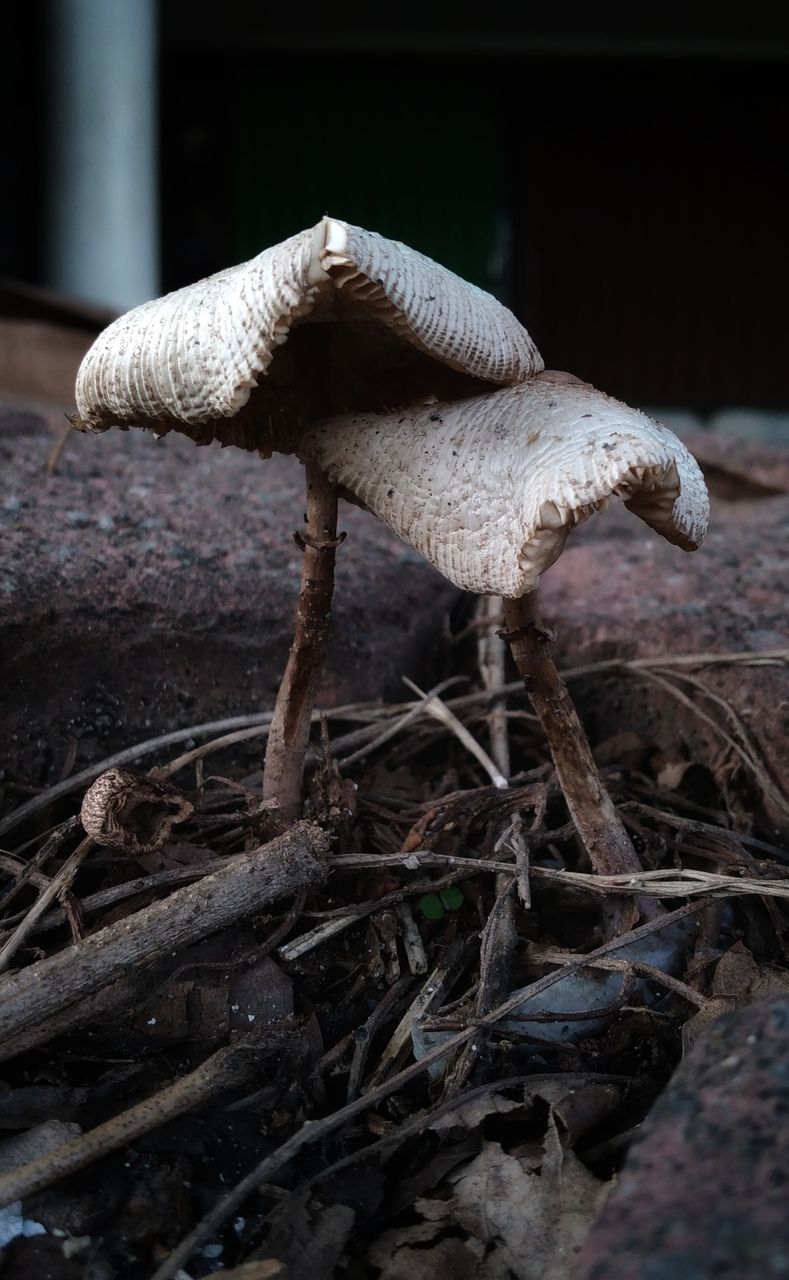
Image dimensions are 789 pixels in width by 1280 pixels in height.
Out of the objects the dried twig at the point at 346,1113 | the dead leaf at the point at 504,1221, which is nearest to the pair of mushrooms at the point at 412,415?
the dried twig at the point at 346,1113

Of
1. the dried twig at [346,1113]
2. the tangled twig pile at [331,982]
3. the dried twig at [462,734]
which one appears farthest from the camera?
the dried twig at [462,734]

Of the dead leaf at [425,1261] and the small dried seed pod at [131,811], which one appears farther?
the small dried seed pod at [131,811]

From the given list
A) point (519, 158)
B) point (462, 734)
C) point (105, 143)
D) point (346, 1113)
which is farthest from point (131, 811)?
point (519, 158)

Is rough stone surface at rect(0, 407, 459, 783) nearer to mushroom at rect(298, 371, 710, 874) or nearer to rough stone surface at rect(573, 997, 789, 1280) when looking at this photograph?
mushroom at rect(298, 371, 710, 874)

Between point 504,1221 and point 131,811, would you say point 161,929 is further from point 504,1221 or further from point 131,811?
point 504,1221

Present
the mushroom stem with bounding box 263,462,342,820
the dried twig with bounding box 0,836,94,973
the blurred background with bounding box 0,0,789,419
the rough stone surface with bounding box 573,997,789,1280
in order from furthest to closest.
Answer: the blurred background with bounding box 0,0,789,419, the mushroom stem with bounding box 263,462,342,820, the dried twig with bounding box 0,836,94,973, the rough stone surface with bounding box 573,997,789,1280

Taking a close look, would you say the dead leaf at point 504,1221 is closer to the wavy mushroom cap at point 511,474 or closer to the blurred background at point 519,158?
the wavy mushroom cap at point 511,474

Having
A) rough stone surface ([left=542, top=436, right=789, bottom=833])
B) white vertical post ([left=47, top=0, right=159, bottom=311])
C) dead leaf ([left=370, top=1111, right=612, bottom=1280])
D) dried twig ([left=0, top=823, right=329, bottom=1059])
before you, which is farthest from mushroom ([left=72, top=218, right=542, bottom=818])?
white vertical post ([left=47, top=0, right=159, bottom=311])
